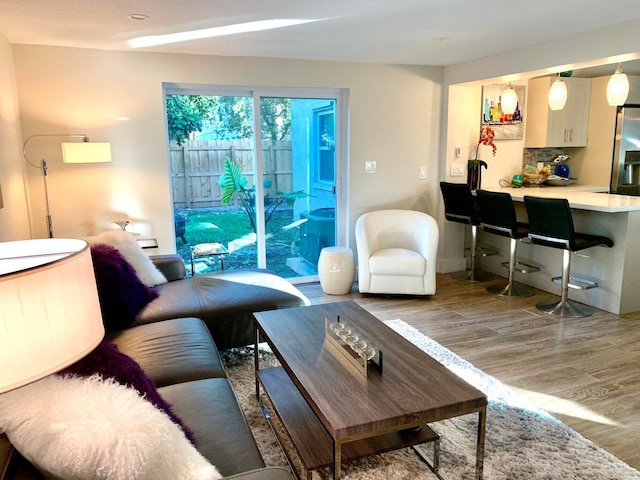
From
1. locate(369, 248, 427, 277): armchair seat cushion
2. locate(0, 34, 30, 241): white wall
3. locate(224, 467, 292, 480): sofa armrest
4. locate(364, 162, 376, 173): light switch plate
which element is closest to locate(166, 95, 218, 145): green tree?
locate(0, 34, 30, 241): white wall

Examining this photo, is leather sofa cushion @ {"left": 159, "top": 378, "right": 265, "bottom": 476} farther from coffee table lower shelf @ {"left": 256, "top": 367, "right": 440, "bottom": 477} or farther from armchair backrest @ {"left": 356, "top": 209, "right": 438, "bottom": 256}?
armchair backrest @ {"left": 356, "top": 209, "right": 438, "bottom": 256}

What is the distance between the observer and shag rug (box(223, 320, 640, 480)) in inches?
80.1

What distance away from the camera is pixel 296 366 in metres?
2.01

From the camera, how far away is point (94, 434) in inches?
40.6

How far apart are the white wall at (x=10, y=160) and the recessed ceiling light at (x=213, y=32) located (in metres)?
0.93

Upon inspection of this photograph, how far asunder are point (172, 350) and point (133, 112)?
266 centimetres

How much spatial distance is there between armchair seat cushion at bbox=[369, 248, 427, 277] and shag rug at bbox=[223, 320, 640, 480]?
1.81 metres

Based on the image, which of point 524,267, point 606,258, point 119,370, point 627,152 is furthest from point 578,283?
point 119,370

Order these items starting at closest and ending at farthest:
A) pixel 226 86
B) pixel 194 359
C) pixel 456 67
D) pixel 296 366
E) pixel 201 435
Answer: pixel 201 435 < pixel 296 366 < pixel 194 359 < pixel 226 86 < pixel 456 67

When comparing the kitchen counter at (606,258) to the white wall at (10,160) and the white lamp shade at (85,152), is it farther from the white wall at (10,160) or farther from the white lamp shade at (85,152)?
the white wall at (10,160)

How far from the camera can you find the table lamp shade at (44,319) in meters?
0.81

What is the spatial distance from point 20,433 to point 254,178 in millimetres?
3805

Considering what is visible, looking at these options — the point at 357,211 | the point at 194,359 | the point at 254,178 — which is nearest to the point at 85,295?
the point at 194,359

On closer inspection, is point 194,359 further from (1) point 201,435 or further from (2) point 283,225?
(2) point 283,225
